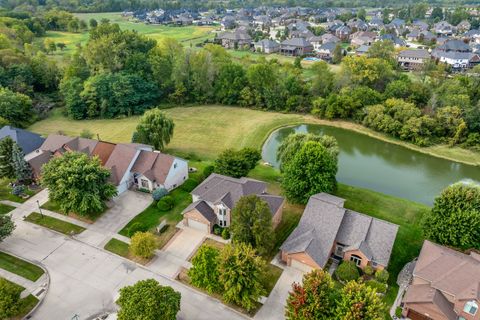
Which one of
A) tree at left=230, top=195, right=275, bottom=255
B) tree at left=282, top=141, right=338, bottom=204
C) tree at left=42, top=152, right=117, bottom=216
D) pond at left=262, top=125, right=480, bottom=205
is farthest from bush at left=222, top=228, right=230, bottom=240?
pond at left=262, top=125, right=480, bottom=205

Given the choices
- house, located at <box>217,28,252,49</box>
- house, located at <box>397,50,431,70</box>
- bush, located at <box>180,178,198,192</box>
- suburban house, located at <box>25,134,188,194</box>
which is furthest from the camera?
house, located at <box>217,28,252,49</box>

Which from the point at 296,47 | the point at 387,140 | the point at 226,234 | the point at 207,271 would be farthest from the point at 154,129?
the point at 296,47

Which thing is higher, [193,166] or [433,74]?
[433,74]

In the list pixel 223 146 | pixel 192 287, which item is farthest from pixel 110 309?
pixel 223 146

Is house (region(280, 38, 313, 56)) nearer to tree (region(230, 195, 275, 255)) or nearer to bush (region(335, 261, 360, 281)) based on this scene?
tree (region(230, 195, 275, 255))

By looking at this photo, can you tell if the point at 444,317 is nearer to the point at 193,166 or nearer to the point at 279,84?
the point at 193,166

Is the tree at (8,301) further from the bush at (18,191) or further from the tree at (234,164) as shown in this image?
the tree at (234,164)

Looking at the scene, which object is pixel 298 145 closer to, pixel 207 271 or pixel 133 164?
pixel 133 164
